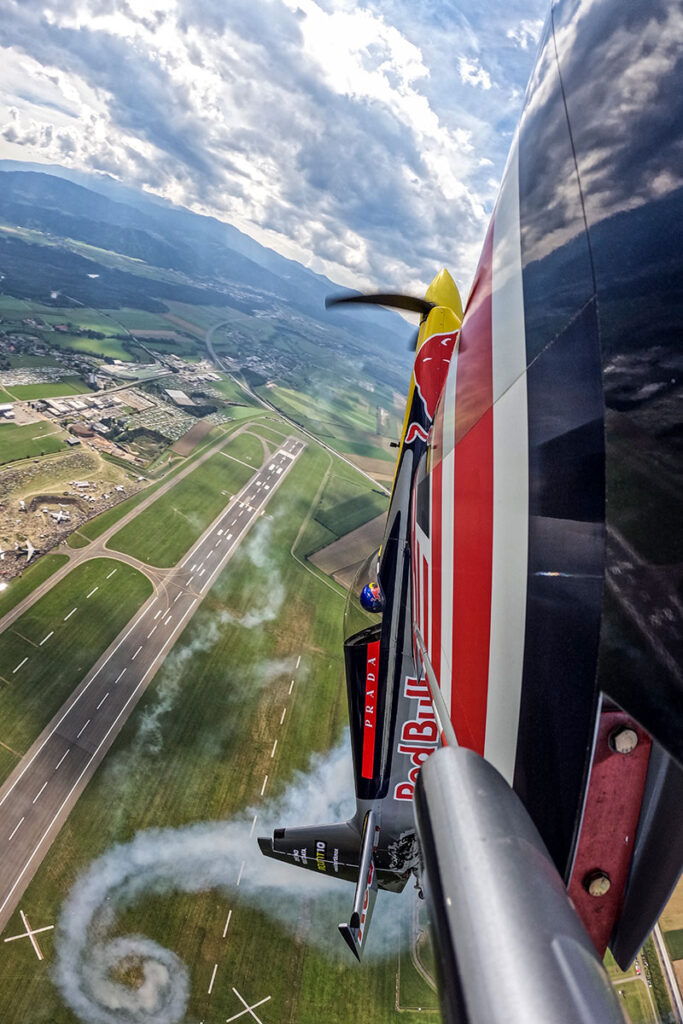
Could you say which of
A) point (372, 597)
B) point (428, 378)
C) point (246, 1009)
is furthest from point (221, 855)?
point (428, 378)

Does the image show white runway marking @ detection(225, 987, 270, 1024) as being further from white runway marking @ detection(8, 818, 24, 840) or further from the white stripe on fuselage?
the white stripe on fuselage

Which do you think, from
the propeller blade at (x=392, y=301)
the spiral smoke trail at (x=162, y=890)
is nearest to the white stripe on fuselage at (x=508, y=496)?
the propeller blade at (x=392, y=301)

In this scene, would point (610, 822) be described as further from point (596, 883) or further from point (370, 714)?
point (370, 714)

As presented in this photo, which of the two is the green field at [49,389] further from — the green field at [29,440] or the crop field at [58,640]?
the crop field at [58,640]

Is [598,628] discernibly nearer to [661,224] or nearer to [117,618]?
[661,224]

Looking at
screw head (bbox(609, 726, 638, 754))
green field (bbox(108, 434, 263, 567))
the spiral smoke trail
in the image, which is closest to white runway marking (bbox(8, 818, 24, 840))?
the spiral smoke trail

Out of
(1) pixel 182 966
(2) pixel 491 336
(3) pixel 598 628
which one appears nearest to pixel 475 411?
(2) pixel 491 336
